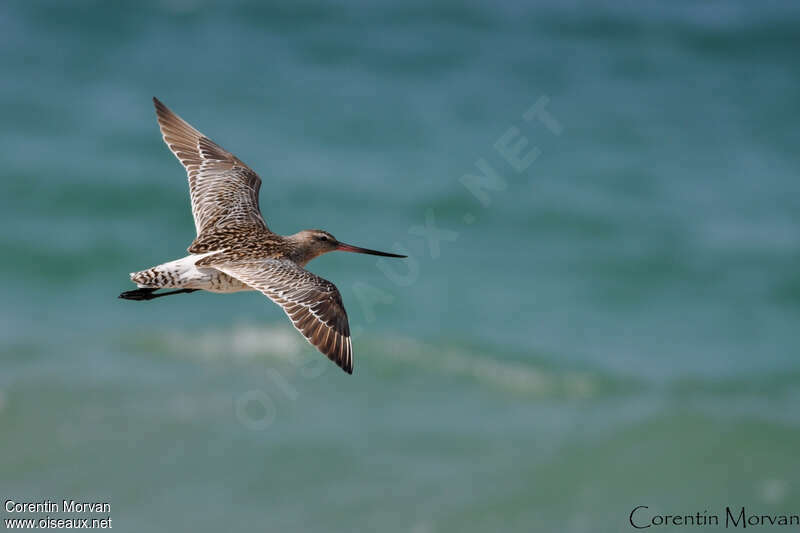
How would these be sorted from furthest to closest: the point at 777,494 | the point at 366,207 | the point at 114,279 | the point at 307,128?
1. the point at 307,128
2. the point at 366,207
3. the point at 114,279
4. the point at 777,494

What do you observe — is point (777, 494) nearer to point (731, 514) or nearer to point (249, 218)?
point (731, 514)

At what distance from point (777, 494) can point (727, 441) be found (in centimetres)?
110

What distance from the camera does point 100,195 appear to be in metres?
19.7

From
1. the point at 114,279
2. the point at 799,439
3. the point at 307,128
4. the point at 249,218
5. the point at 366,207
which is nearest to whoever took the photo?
the point at 249,218

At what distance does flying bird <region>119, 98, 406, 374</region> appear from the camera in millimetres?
7016

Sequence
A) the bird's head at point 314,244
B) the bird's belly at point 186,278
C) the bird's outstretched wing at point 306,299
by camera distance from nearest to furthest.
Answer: the bird's outstretched wing at point 306,299, the bird's belly at point 186,278, the bird's head at point 314,244

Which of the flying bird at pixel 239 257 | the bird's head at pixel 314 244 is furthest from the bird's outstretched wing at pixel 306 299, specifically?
the bird's head at pixel 314 244

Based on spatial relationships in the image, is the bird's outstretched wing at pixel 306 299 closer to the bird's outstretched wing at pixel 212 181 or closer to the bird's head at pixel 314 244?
the bird's head at pixel 314 244

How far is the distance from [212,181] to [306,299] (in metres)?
2.19

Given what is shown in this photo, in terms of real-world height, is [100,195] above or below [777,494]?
above

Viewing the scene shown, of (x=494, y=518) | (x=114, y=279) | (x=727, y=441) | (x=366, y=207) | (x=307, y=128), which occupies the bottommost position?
(x=494, y=518)

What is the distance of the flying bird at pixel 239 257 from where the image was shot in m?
7.02

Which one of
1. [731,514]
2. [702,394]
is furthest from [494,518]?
[702,394]

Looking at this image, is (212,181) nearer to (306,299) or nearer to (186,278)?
(186,278)
